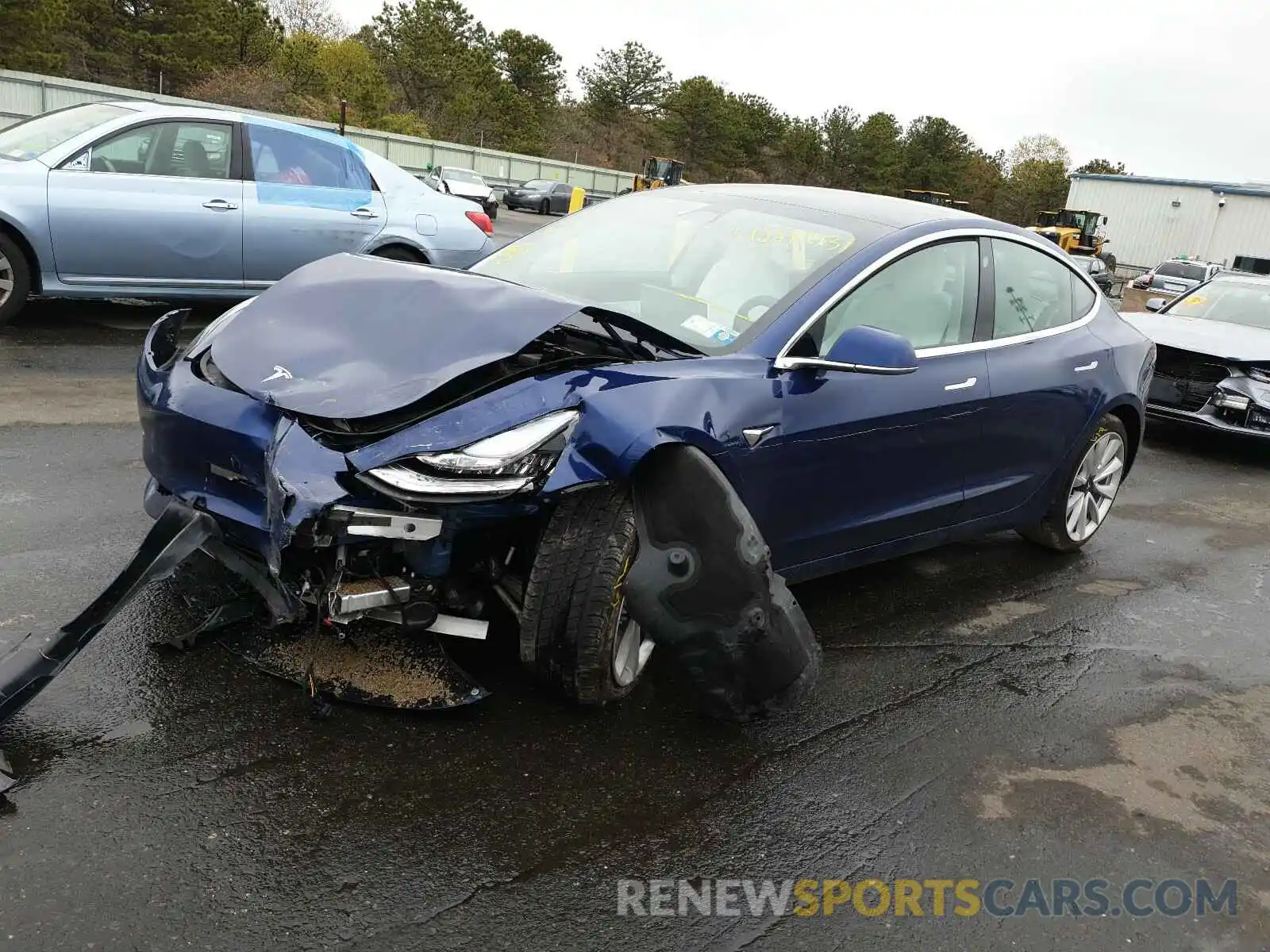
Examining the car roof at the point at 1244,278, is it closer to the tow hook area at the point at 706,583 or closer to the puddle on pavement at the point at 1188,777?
the puddle on pavement at the point at 1188,777

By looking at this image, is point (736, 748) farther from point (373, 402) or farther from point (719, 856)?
point (373, 402)

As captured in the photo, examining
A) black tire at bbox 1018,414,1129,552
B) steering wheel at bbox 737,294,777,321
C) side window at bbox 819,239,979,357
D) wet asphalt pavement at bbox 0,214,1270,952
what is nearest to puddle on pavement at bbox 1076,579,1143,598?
black tire at bbox 1018,414,1129,552

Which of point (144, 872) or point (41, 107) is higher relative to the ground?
point (41, 107)

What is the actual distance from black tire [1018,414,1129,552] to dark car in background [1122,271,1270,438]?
2794mm

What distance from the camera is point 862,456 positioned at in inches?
150

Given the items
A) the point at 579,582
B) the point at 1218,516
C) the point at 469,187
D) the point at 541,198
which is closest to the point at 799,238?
the point at 579,582

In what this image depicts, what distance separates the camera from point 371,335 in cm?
316

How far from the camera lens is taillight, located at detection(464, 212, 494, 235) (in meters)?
9.28

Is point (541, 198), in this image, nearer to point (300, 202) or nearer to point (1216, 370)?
point (300, 202)

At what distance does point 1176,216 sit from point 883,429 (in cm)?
5715

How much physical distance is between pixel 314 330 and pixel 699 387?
3.97ft

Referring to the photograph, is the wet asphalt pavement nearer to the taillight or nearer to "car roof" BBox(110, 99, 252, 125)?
"car roof" BBox(110, 99, 252, 125)

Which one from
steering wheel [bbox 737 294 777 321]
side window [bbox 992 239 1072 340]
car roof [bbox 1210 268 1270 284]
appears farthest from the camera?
car roof [bbox 1210 268 1270 284]

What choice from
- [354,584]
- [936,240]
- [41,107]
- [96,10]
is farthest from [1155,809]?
[96,10]
